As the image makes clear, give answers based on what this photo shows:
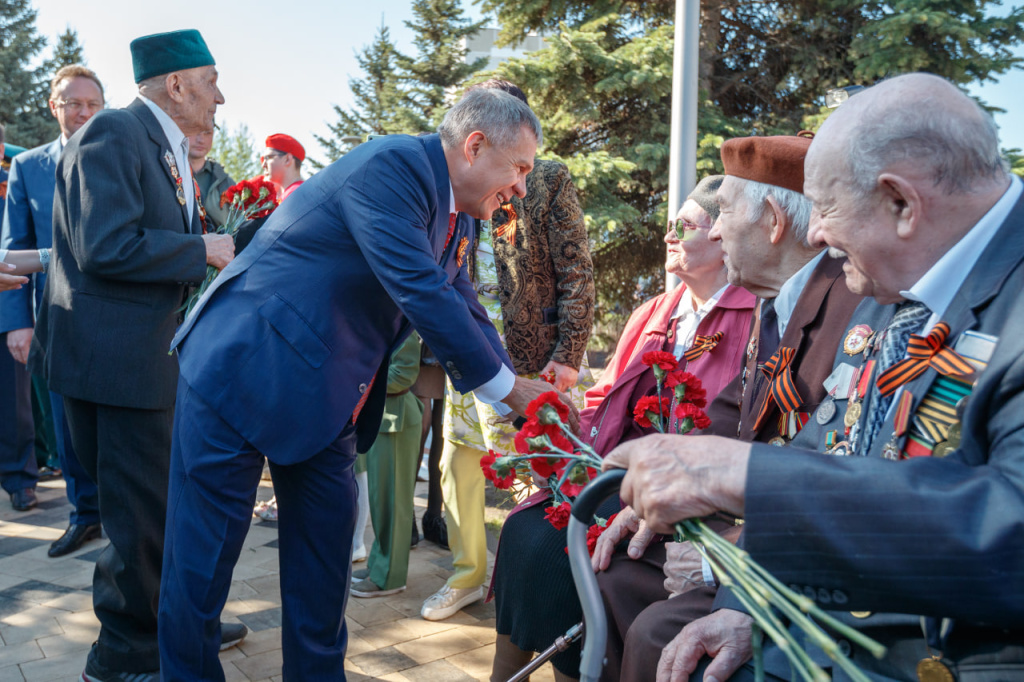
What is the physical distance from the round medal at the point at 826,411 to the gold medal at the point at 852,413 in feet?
0.30

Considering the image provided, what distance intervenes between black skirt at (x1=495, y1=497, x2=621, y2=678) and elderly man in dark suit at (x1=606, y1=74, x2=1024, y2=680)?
3.12ft

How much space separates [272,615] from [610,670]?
6.63 ft

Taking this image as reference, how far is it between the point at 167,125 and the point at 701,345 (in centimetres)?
219

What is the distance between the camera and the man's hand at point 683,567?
7.06 feet

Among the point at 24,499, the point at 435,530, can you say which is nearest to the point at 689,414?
the point at 435,530

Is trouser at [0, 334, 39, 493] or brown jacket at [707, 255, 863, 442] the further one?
trouser at [0, 334, 39, 493]

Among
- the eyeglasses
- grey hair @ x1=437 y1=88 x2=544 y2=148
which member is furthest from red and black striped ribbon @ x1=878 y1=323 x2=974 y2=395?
the eyeglasses

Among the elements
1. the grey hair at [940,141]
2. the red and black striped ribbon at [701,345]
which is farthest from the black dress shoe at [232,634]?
the grey hair at [940,141]

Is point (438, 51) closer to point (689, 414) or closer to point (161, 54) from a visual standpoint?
point (161, 54)

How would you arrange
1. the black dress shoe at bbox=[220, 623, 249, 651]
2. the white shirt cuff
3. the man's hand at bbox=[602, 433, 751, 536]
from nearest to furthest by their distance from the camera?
1. the man's hand at bbox=[602, 433, 751, 536]
2. the white shirt cuff
3. the black dress shoe at bbox=[220, 623, 249, 651]

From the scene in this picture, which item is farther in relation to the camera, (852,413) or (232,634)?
(232,634)

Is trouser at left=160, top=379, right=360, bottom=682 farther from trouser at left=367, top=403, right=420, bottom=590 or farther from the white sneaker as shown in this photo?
trouser at left=367, top=403, right=420, bottom=590

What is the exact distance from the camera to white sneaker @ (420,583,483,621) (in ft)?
12.2

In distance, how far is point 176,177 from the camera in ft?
10.1
